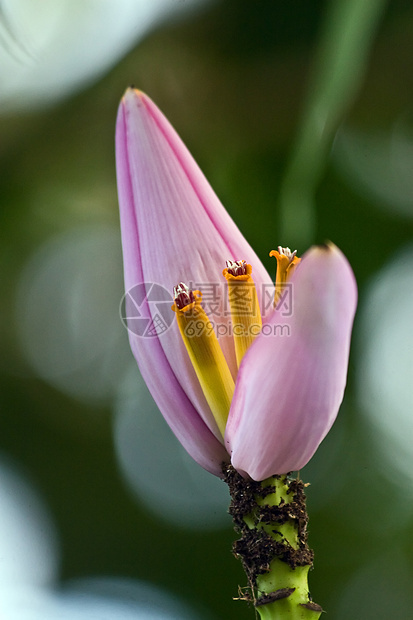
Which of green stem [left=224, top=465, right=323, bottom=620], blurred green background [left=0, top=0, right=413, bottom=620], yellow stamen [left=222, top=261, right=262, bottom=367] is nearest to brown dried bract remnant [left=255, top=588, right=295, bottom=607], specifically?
green stem [left=224, top=465, right=323, bottom=620]

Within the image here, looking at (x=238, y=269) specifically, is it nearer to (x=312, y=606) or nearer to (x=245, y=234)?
(x=312, y=606)

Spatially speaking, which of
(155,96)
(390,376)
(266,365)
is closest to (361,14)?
(155,96)

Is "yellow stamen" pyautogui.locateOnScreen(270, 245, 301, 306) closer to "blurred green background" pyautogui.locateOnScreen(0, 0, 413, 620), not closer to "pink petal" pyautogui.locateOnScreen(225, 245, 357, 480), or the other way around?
"pink petal" pyautogui.locateOnScreen(225, 245, 357, 480)

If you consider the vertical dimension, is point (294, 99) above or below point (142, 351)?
above

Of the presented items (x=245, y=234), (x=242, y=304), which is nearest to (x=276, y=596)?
(x=242, y=304)

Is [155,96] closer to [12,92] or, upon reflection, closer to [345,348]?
[12,92]
